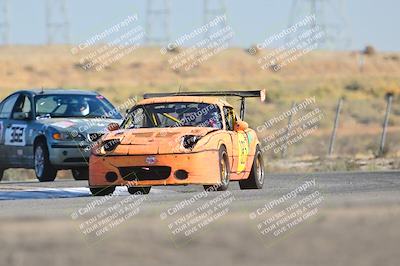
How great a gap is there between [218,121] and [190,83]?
72.5m

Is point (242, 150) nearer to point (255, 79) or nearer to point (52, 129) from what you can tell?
point (52, 129)

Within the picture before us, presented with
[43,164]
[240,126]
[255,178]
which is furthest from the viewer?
[43,164]

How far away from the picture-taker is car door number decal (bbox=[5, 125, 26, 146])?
22.4m

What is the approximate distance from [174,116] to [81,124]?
388cm

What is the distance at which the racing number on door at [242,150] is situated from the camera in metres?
17.9

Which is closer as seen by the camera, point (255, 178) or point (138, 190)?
point (138, 190)

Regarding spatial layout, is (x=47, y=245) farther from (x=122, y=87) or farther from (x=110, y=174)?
(x=122, y=87)

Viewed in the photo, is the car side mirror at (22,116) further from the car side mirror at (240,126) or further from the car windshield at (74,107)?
the car side mirror at (240,126)

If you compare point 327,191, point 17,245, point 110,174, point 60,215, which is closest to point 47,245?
point 17,245

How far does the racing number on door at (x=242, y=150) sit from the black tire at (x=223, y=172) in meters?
0.60

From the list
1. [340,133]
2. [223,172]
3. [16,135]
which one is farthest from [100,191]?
[340,133]

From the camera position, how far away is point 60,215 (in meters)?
13.1

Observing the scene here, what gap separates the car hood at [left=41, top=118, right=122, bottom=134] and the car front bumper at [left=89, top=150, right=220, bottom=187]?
4.61m

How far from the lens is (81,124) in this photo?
21.5 meters
